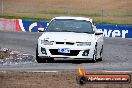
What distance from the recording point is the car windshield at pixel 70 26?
19.3 m

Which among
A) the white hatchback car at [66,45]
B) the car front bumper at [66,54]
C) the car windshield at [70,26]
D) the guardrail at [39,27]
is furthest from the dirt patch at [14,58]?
the guardrail at [39,27]

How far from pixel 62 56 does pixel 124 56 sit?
5.85 m

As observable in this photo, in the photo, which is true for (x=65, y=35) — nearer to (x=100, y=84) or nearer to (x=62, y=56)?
(x=62, y=56)

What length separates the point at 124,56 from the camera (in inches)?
923

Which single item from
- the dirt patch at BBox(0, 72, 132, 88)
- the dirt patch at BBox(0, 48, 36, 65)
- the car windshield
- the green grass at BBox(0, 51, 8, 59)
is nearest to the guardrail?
the dirt patch at BBox(0, 48, 36, 65)

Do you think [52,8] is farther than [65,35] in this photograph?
Yes

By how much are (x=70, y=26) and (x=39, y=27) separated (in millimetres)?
22182

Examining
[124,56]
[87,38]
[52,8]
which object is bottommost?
[52,8]

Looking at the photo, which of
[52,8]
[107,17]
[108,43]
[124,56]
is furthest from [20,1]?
[124,56]

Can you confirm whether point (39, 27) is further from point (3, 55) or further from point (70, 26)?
point (70, 26)

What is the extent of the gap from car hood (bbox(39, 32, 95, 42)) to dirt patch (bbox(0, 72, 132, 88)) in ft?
17.1

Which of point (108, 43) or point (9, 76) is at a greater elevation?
point (9, 76)

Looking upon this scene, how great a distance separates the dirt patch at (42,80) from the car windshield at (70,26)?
636 centimetres

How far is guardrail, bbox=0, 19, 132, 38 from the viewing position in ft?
124
